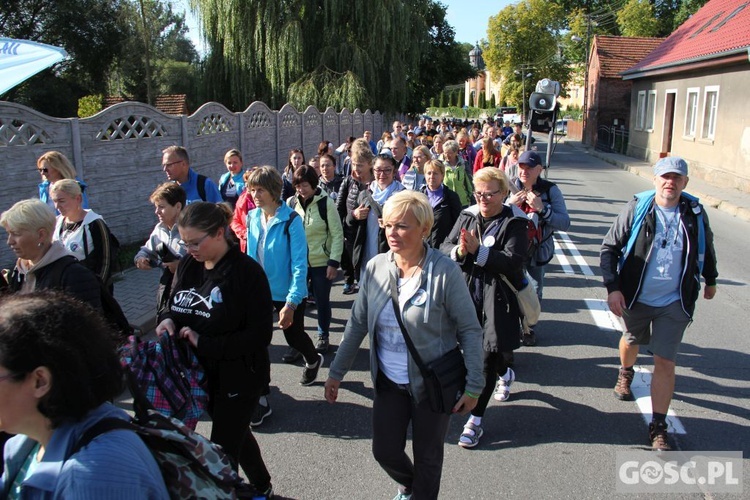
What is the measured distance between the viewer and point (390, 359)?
2.81m

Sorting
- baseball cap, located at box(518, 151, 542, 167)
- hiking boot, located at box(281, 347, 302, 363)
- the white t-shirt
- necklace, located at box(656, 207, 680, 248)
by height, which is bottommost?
hiking boot, located at box(281, 347, 302, 363)

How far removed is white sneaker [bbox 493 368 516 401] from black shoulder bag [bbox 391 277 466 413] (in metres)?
1.86

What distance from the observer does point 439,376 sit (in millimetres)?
2686

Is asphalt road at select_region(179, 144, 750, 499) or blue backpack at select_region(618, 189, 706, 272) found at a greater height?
blue backpack at select_region(618, 189, 706, 272)

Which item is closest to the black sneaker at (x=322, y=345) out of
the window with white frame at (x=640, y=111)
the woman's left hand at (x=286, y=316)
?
the woman's left hand at (x=286, y=316)

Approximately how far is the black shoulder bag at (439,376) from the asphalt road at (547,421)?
2.99 ft

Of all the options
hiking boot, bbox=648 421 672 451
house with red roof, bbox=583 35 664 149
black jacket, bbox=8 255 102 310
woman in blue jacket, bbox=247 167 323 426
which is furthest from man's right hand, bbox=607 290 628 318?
house with red roof, bbox=583 35 664 149

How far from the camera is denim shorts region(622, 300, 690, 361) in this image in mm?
3791

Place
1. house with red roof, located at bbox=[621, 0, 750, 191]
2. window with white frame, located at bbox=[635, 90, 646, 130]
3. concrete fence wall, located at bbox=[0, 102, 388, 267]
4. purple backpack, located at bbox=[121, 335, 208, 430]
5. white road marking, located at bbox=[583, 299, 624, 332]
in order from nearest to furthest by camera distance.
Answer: purple backpack, located at bbox=[121, 335, 208, 430] → white road marking, located at bbox=[583, 299, 624, 332] → concrete fence wall, located at bbox=[0, 102, 388, 267] → house with red roof, located at bbox=[621, 0, 750, 191] → window with white frame, located at bbox=[635, 90, 646, 130]

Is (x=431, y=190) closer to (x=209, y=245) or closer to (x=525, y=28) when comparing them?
(x=209, y=245)

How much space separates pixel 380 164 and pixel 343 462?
3019 millimetres

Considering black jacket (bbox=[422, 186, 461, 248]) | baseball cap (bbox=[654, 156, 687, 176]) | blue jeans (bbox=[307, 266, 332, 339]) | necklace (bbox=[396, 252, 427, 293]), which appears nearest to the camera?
necklace (bbox=[396, 252, 427, 293])

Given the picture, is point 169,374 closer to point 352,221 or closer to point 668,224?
point 668,224

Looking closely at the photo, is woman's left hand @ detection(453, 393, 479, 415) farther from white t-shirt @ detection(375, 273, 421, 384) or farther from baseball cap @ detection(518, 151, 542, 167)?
baseball cap @ detection(518, 151, 542, 167)
